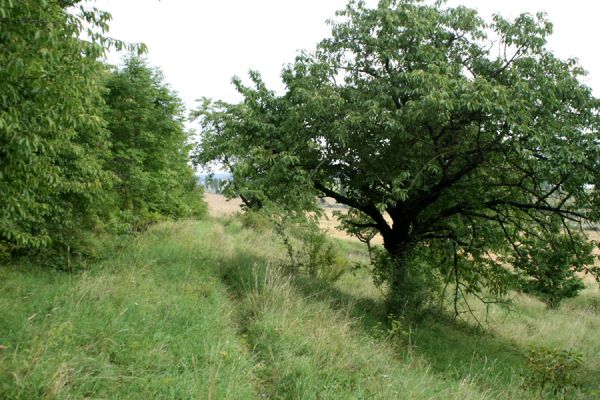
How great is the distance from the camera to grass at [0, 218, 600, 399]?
3.56 metres

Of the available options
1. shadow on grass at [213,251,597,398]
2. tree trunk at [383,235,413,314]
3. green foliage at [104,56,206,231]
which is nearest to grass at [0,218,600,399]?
shadow on grass at [213,251,597,398]

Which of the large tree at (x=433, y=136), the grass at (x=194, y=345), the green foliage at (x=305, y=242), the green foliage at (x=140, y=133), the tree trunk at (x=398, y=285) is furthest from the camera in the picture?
the green foliage at (x=140, y=133)

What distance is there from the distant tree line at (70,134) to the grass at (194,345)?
995 mm

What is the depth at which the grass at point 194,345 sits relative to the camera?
3564 mm

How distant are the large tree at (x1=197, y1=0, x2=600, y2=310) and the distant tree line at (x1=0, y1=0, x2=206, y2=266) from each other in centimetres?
308

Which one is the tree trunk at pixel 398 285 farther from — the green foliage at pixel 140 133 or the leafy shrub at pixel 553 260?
the green foliage at pixel 140 133

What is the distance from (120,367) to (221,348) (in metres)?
1.17

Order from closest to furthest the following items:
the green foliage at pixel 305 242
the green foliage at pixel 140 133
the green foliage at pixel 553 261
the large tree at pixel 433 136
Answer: the large tree at pixel 433 136 → the green foliage at pixel 553 261 → the green foliage at pixel 305 242 → the green foliage at pixel 140 133

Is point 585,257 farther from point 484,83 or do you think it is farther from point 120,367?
point 120,367

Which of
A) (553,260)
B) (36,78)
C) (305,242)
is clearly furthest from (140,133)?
(553,260)

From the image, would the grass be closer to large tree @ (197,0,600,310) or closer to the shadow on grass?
the shadow on grass

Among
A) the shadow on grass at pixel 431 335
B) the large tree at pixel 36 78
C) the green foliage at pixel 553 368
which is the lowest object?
the shadow on grass at pixel 431 335

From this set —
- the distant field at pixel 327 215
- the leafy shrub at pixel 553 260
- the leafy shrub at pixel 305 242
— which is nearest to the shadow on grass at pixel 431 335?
the leafy shrub at pixel 305 242

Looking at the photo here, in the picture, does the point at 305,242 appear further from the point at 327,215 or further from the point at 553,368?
the point at 553,368
